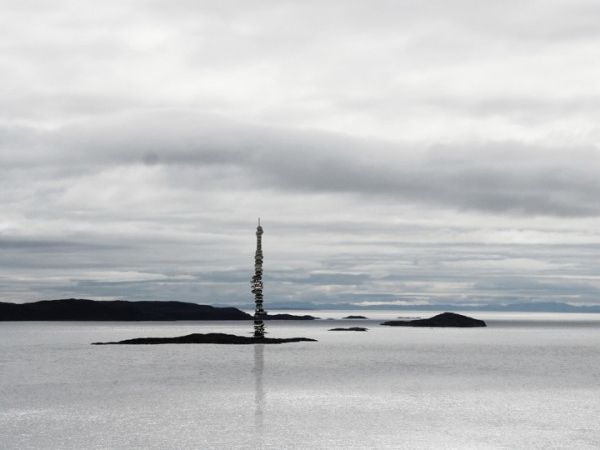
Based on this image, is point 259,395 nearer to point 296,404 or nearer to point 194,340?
point 296,404

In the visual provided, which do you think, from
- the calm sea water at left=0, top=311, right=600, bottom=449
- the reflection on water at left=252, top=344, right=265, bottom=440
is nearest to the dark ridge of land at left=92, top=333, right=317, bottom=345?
the reflection on water at left=252, top=344, right=265, bottom=440

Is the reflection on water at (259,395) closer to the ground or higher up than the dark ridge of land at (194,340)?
closer to the ground

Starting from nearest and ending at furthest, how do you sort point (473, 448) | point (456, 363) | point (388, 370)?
point (473, 448) < point (388, 370) < point (456, 363)

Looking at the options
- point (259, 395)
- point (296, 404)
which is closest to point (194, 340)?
point (259, 395)

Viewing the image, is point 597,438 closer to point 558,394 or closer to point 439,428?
point 439,428

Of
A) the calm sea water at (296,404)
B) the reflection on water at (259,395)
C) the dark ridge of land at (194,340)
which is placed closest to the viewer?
the calm sea water at (296,404)

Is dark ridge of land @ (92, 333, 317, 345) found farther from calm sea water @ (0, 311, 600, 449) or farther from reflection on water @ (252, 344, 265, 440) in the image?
calm sea water @ (0, 311, 600, 449)

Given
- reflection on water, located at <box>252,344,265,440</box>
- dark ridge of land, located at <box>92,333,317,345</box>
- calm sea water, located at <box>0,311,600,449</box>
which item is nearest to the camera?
calm sea water, located at <box>0,311,600,449</box>

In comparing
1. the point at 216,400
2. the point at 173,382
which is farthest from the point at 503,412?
the point at 173,382

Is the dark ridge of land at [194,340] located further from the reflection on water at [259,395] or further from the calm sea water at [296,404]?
the calm sea water at [296,404]

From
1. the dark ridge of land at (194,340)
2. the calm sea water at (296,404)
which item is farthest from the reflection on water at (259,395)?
the dark ridge of land at (194,340)

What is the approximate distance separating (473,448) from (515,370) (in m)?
67.5

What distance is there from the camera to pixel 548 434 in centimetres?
5128

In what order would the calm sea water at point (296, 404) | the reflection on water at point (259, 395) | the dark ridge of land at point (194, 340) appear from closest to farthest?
the calm sea water at point (296, 404)
the reflection on water at point (259, 395)
the dark ridge of land at point (194, 340)
